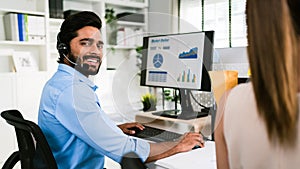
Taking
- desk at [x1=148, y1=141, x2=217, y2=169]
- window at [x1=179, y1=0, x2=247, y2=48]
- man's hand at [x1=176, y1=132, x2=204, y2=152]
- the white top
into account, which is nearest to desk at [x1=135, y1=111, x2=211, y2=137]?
man's hand at [x1=176, y1=132, x2=204, y2=152]

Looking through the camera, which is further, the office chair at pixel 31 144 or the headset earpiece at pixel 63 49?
the headset earpiece at pixel 63 49

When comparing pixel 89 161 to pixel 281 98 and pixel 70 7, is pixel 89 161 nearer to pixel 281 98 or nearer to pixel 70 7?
pixel 281 98

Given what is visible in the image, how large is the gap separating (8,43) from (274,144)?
8.99 feet

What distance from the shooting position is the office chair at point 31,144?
1.07 metres

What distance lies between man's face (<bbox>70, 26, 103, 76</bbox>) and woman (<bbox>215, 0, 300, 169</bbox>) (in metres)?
0.78

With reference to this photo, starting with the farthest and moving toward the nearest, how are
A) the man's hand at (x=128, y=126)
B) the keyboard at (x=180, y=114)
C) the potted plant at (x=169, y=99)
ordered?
1. the potted plant at (x=169, y=99)
2. the keyboard at (x=180, y=114)
3. the man's hand at (x=128, y=126)

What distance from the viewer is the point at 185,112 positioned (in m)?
1.85

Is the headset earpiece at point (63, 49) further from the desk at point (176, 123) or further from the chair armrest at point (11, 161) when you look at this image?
the desk at point (176, 123)

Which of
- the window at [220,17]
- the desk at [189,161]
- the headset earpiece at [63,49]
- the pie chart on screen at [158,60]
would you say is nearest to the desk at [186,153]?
the desk at [189,161]

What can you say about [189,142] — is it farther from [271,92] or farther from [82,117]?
[271,92]

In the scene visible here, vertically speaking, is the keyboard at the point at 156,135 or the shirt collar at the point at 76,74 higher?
the shirt collar at the point at 76,74

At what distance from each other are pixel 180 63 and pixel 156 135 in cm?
43

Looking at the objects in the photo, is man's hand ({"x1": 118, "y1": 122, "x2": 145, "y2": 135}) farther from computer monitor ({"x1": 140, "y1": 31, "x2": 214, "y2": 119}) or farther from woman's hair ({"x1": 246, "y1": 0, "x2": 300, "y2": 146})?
woman's hair ({"x1": 246, "y1": 0, "x2": 300, "y2": 146})

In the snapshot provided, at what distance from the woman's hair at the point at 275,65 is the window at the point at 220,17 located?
2567 millimetres
